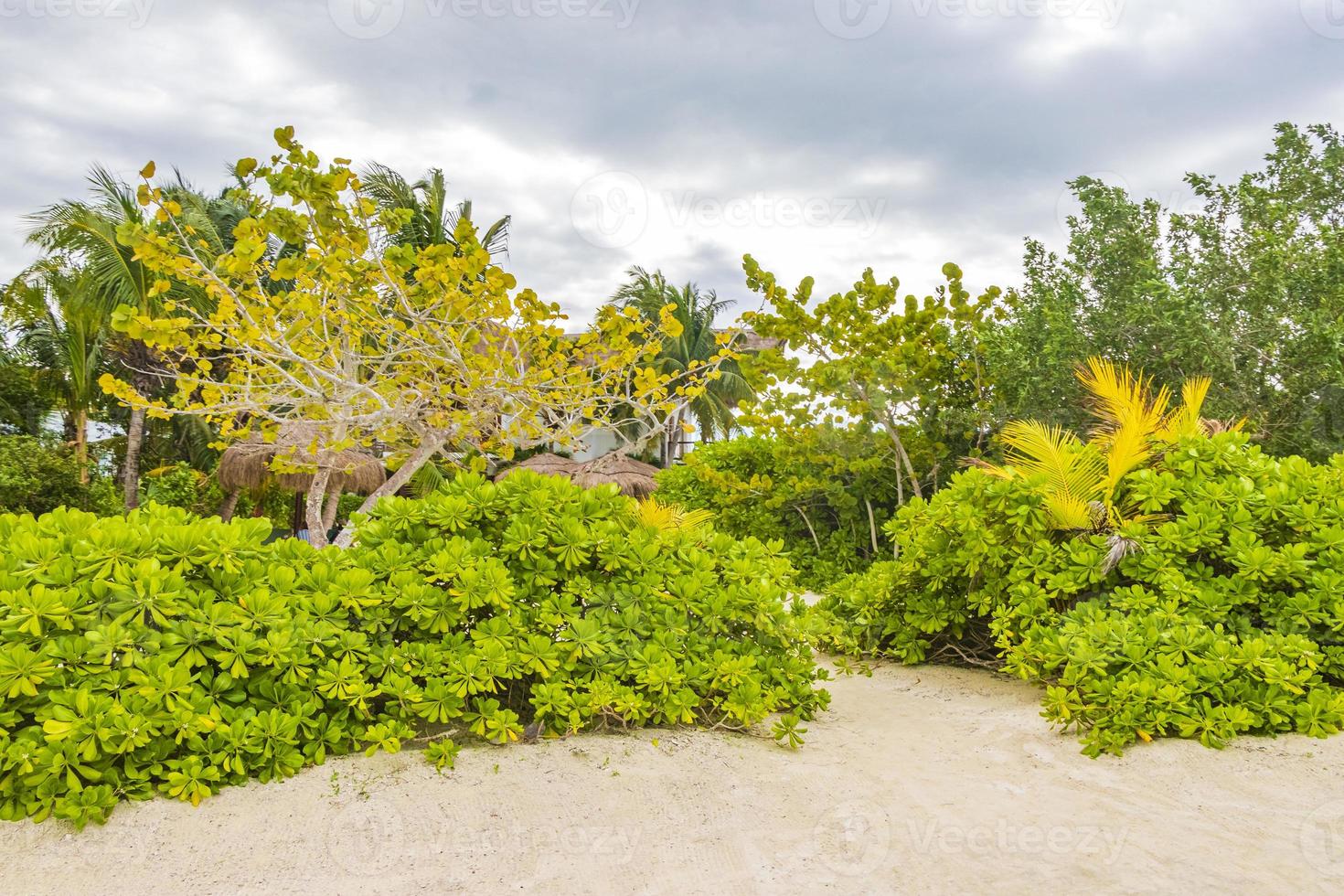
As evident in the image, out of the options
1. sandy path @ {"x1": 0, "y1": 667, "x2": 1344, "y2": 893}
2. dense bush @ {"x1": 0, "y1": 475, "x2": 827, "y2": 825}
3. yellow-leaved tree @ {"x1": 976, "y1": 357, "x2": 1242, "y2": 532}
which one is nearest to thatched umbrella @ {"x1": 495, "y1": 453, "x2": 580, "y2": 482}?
yellow-leaved tree @ {"x1": 976, "y1": 357, "x2": 1242, "y2": 532}

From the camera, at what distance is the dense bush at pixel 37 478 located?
1386cm

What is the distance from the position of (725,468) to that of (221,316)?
24.1ft

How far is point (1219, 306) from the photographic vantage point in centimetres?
866

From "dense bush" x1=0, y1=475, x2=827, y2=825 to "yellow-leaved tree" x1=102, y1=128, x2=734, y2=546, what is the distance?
1299mm

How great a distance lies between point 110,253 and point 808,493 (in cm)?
1467

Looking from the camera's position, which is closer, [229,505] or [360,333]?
[360,333]

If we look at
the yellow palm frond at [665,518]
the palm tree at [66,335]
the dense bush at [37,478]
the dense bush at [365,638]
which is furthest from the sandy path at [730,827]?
the palm tree at [66,335]

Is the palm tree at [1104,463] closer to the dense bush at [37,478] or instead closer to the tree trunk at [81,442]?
the dense bush at [37,478]

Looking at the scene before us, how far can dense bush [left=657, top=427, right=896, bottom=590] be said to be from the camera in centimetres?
1060

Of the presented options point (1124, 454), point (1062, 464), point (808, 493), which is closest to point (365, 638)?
point (1062, 464)

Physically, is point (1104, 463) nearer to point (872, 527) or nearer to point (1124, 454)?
point (1124, 454)

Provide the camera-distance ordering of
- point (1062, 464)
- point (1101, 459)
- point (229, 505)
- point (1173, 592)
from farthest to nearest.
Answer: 1. point (229, 505)
2. point (1101, 459)
3. point (1062, 464)
4. point (1173, 592)

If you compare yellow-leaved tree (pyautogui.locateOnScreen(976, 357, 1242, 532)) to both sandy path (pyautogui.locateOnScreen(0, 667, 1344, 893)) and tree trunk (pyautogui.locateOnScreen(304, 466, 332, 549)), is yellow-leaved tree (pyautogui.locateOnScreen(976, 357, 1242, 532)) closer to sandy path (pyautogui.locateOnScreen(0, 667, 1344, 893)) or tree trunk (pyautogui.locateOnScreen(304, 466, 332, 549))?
sandy path (pyautogui.locateOnScreen(0, 667, 1344, 893))

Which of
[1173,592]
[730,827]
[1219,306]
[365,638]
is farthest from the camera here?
[1219,306]
